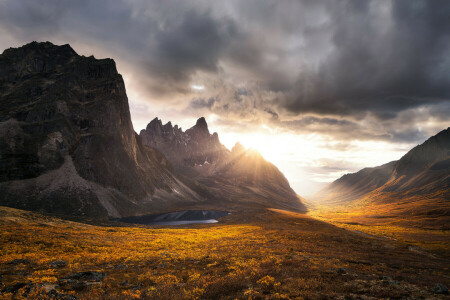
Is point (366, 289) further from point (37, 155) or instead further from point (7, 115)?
point (7, 115)

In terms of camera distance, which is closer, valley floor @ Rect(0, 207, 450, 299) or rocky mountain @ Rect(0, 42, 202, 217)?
valley floor @ Rect(0, 207, 450, 299)

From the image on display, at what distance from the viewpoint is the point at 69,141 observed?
14462cm

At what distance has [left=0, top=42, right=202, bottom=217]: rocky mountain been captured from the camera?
11550 centimetres

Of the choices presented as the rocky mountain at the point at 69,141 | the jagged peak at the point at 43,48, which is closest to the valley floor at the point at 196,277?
the rocky mountain at the point at 69,141

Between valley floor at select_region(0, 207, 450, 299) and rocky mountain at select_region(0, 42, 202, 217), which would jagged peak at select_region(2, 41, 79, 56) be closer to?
rocky mountain at select_region(0, 42, 202, 217)

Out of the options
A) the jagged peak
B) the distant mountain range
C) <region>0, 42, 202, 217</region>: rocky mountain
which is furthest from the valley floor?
the jagged peak

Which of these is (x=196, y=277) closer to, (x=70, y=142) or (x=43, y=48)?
(x=70, y=142)

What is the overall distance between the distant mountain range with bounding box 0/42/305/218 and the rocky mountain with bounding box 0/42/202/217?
44cm

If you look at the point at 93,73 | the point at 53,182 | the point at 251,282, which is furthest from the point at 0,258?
the point at 93,73

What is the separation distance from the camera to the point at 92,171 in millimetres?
138000

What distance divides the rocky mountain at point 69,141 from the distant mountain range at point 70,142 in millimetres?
438

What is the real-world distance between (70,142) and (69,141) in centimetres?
89

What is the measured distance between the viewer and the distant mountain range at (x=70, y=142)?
379 feet

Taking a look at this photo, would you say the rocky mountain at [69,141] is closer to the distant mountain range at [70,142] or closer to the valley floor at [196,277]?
the distant mountain range at [70,142]
